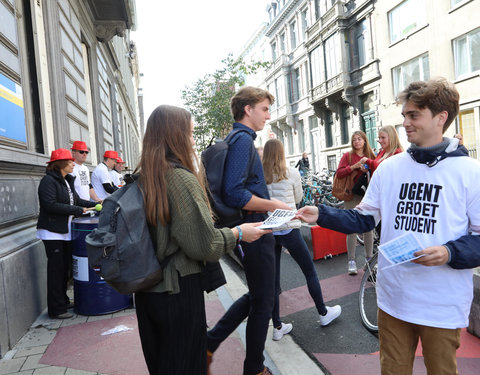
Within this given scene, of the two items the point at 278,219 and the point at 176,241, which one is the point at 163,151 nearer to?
the point at 176,241

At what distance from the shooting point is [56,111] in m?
6.43

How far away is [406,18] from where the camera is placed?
18.3 metres

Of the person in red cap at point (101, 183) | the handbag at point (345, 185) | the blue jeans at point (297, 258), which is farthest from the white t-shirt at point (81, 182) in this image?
the handbag at point (345, 185)

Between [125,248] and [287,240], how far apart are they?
6.59 ft

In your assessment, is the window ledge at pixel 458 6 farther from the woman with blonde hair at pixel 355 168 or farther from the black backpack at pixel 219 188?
the black backpack at pixel 219 188

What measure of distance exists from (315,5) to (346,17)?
5146 millimetres

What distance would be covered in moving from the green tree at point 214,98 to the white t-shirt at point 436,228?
725 inches

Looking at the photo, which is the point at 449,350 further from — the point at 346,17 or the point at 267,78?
the point at 267,78

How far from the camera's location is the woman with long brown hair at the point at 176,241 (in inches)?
67.3

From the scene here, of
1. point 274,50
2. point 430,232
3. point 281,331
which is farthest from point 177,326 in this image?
point 274,50

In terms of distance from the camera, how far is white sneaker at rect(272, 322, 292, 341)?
3.40 metres

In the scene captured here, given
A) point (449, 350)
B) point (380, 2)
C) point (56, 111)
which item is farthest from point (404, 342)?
point (380, 2)

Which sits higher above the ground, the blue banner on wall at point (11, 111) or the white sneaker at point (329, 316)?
the blue banner on wall at point (11, 111)

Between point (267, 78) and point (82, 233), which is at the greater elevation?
point (267, 78)
